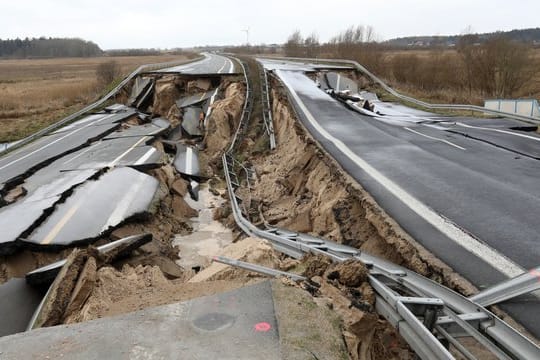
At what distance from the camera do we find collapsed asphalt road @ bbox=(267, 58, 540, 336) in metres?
5.41

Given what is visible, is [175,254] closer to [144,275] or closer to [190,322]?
[144,275]

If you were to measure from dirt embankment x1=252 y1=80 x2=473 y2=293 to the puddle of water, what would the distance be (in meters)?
1.19

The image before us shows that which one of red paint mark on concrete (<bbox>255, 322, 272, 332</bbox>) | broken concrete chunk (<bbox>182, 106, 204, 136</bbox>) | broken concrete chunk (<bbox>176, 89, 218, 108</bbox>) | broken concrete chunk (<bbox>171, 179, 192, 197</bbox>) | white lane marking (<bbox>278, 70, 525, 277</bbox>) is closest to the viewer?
red paint mark on concrete (<bbox>255, 322, 272, 332</bbox>)

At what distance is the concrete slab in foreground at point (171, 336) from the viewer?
3.44 metres

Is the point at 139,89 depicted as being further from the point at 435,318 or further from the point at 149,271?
the point at 435,318

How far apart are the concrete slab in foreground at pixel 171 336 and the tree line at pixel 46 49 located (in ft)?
526

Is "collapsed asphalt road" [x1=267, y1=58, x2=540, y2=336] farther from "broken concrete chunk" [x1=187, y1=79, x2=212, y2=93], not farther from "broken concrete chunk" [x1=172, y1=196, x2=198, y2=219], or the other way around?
"broken concrete chunk" [x1=187, y1=79, x2=212, y2=93]

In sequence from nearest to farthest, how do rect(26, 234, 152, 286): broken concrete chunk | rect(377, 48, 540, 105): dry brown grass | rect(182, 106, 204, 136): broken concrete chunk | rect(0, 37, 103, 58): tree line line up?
rect(26, 234, 152, 286): broken concrete chunk → rect(182, 106, 204, 136): broken concrete chunk → rect(377, 48, 540, 105): dry brown grass → rect(0, 37, 103, 58): tree line

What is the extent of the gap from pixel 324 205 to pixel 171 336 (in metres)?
5.56

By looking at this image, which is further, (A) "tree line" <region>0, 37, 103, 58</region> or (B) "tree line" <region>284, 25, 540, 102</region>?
(A) "tree line" <region>0, 37, 103, 58</region>

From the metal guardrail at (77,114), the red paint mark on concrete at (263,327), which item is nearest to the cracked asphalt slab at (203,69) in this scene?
the metal guardrail at (77,114)

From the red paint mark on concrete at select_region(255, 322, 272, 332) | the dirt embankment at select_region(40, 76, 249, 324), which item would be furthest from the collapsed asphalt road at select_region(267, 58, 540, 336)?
the dirt embankment at select_region(40, 76, 249, 324)

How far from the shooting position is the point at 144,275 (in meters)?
6.35

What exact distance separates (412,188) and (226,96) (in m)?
15.5
